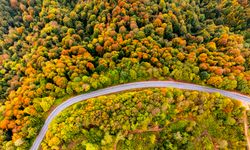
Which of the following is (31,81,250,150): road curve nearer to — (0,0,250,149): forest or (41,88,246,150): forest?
(0,0,250,149): forest

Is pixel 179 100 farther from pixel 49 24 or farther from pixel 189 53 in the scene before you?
pixel 49 24

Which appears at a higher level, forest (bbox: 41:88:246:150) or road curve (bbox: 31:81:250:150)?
road curve (bbox: 31:81:250:150)

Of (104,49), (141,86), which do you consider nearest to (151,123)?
(141,86)

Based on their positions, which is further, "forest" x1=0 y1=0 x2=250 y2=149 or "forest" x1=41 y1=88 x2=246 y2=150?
"forest" x1=0 y1=0 x2=250 y2=149

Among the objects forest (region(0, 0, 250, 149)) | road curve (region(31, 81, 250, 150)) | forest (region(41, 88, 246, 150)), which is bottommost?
forest (region(41, 88, 246, 150))

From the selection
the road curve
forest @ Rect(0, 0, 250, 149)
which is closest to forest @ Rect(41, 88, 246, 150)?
the road curve

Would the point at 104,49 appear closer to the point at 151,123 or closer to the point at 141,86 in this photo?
the point at 141,86

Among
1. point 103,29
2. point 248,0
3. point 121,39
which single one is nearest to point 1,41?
point 103,29
